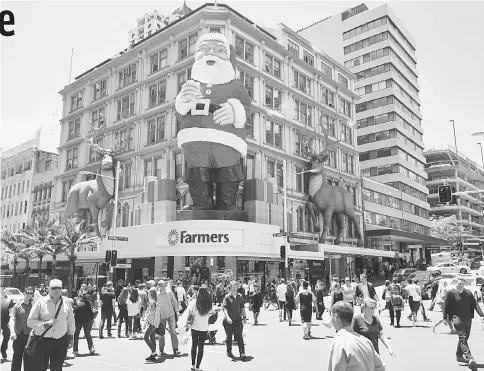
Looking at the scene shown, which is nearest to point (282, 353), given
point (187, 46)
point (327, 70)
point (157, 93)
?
point (187, 46)

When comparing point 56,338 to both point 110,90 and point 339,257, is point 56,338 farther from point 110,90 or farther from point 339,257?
point 110,90

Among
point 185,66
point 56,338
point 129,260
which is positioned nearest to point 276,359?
point 56,338

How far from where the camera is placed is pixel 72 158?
49219 mm

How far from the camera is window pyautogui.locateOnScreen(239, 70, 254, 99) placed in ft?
125

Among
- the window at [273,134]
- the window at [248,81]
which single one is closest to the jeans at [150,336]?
the window at [248,81]

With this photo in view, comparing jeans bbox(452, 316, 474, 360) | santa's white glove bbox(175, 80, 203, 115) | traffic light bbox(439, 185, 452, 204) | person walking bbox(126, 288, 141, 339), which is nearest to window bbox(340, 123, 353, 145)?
santa's white glove bbox(175, 80, 203, 115)

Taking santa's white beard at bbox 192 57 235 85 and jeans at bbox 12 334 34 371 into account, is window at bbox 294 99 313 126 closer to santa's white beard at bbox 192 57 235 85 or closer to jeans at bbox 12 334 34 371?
santa's white beard at bbox 192 57 235 85

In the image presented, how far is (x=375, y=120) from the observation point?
222ft

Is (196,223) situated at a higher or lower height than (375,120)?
lower

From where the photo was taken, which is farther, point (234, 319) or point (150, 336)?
point (150, 336)

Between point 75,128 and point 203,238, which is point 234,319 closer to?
point 203,238

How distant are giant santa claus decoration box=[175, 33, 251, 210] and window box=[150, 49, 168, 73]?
11194 mm

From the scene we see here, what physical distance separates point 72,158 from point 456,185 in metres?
70.1

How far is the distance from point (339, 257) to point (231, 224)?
15330mm
